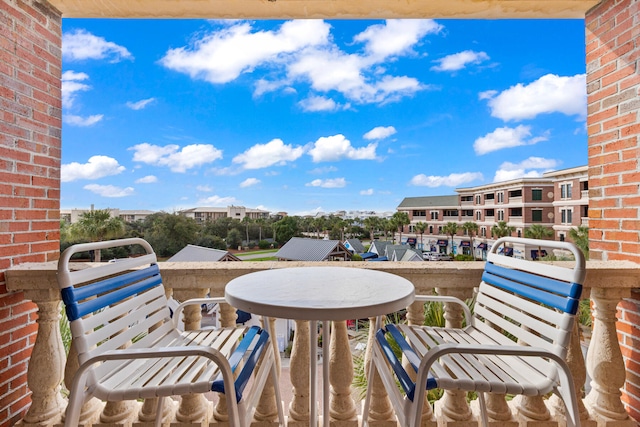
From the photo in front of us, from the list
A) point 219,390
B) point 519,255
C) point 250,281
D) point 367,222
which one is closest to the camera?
point 219,390

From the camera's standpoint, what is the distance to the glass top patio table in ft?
2.83

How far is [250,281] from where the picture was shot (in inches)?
46.5

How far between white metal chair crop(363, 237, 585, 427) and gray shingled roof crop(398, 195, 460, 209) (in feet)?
31.0

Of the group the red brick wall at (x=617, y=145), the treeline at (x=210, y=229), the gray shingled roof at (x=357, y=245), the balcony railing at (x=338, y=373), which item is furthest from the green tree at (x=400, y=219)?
the balcony railing at (x=338, y=373)

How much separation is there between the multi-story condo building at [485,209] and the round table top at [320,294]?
8331 millimetres

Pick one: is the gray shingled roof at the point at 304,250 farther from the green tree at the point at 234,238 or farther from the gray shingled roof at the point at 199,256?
the gray shingled roof at the point at 199,256

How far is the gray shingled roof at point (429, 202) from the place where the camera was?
33.7 feet

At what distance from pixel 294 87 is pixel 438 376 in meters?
23.3

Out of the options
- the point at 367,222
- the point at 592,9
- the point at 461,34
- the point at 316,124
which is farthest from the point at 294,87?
the point at 592,9

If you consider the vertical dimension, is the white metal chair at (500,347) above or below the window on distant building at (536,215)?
below

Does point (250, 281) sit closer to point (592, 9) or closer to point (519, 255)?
point (519, 255)

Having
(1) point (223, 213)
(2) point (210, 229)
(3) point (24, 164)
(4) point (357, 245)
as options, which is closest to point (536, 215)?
(4) point (357, 245)

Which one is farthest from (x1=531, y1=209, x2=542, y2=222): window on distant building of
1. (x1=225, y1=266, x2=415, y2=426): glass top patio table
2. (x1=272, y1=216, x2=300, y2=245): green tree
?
(x1=225, y1=266, x2=415, y2=426): glass top patio table

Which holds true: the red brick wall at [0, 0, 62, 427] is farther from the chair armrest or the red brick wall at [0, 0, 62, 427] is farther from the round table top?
the chair armrest
